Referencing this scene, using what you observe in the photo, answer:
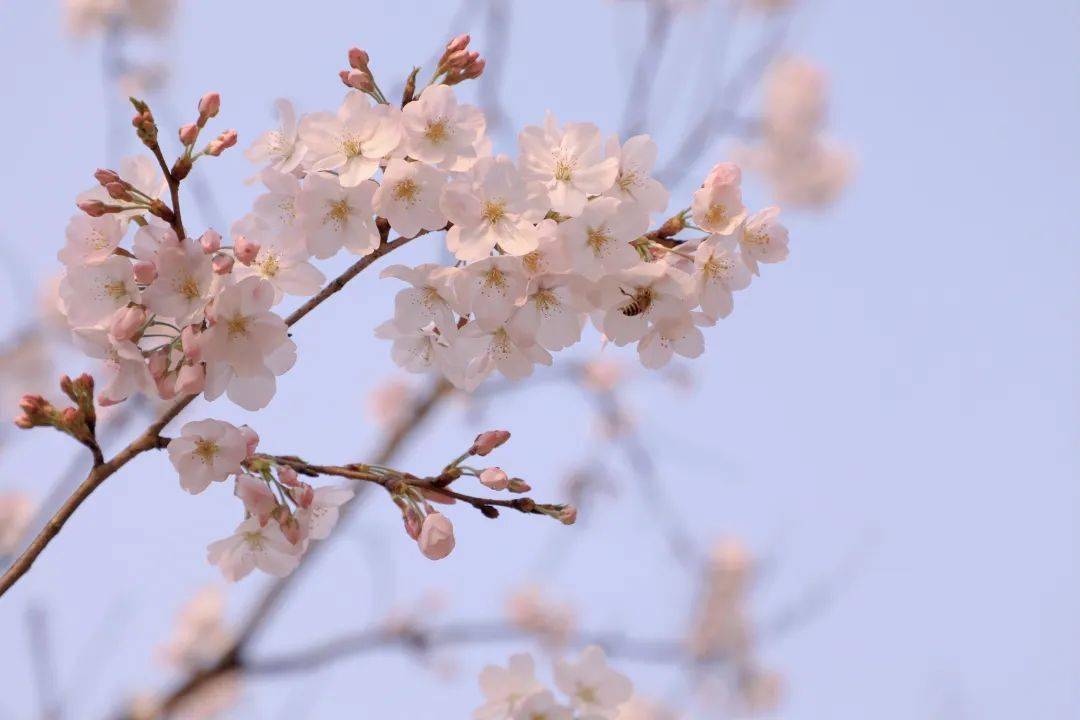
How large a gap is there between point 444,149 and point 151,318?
1.30ft

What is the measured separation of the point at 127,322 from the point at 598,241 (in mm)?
534

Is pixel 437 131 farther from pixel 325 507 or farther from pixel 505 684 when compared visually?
pixel 505 684

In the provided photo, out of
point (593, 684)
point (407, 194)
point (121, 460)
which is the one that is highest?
point (407, 194)

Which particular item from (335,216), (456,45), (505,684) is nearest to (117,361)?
(335,216)

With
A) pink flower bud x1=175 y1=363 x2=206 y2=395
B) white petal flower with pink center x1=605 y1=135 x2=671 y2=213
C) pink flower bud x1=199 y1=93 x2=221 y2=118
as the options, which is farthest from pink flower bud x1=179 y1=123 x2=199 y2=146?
white petal flower with pink center x1=605 y1=135 x2=671 y2=213

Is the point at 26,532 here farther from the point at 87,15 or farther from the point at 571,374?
the point at 87,15

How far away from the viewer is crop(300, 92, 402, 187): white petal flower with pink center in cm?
109

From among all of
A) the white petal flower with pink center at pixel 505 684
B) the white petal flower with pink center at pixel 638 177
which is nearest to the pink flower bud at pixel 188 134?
the white petal flower with pink center at pixel 638 177

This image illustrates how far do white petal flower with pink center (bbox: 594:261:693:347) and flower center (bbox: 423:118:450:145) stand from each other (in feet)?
0.84

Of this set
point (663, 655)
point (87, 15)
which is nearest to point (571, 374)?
point (663, 655)

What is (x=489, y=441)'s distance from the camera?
1.21 m

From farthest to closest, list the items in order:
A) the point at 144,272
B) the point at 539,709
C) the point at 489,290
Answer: the point at 539,709 < the point at 489,290 < the point at 144,272

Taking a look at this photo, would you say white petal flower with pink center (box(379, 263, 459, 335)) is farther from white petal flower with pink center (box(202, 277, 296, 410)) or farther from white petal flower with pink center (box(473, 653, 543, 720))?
white petal flower with pink center (box(473, 653, 543, 720))

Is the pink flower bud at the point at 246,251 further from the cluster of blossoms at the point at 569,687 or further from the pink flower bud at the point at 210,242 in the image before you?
the cluster of blossoms at the point at 569,687
